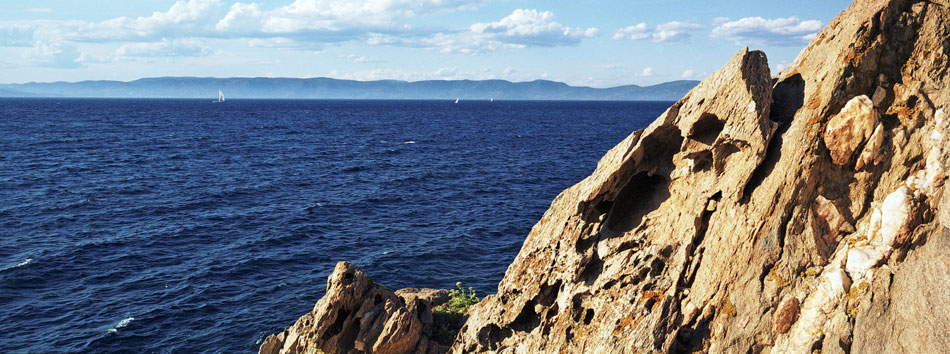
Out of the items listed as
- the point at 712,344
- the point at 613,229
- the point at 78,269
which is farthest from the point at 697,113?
the point at 78,269

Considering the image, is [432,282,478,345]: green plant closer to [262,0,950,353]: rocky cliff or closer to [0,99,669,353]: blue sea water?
[262,0,950,353]: rocky cliff

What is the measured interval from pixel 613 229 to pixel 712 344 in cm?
493

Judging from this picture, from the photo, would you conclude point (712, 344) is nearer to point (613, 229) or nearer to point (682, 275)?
point (682, 275)

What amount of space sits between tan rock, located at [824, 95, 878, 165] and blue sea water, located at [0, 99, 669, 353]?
1149 inches

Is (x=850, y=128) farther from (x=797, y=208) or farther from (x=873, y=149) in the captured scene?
(x=797, y=208)

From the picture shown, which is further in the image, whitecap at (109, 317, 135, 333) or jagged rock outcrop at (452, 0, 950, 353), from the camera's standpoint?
whitecap at (109, 317, 135, 333)

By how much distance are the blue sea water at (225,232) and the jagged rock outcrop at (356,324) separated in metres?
13.0

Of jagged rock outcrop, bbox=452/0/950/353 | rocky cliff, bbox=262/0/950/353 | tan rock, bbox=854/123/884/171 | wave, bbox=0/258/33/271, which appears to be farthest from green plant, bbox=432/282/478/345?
wave, bbox=0/258/33/271

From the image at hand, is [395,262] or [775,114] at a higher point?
[775,114]

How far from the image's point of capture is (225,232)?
54562mm

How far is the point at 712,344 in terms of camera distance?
16188 mm

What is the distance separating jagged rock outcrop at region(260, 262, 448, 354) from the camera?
923 inches

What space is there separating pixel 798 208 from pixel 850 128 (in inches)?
97.4

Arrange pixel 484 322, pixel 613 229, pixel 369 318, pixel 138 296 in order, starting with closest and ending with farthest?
1. pixel 613 229
2. pixel 484 322
3. pixel 369 318
4. pixel 138 296
